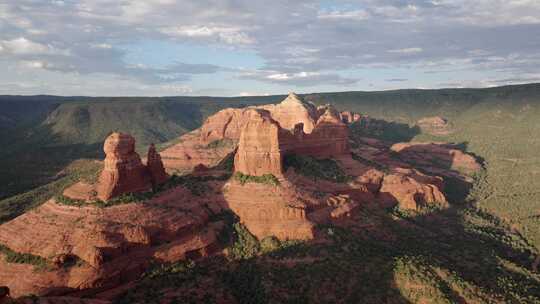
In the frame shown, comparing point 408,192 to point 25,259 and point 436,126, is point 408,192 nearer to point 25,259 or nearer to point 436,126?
point 25,259

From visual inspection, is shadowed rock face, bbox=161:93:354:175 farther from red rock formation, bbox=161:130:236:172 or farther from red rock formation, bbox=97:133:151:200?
red rock formation, bbox=97:133:151:200

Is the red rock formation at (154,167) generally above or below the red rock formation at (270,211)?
above

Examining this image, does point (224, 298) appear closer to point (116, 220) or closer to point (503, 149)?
point (116, 220)

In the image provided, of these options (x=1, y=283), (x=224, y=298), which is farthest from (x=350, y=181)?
(x=1, y=283)

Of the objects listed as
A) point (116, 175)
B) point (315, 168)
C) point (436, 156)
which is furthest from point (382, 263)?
point (436, 156)

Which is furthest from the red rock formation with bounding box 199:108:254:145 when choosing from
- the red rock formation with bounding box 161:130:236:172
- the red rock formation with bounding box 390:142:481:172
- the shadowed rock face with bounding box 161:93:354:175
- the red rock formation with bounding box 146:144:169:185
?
the red rock formation with bounding box 146:144:169:185

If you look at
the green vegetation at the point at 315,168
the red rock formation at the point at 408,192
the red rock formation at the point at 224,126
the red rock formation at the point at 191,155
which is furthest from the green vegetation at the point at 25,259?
the red rock formation at the point at 224,126

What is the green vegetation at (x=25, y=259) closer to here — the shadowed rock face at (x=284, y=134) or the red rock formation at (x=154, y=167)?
the red rock formation at (x=154, y=167)

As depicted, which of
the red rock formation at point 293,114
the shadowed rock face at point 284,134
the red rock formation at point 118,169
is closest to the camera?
the red rock formation at point 118,169
